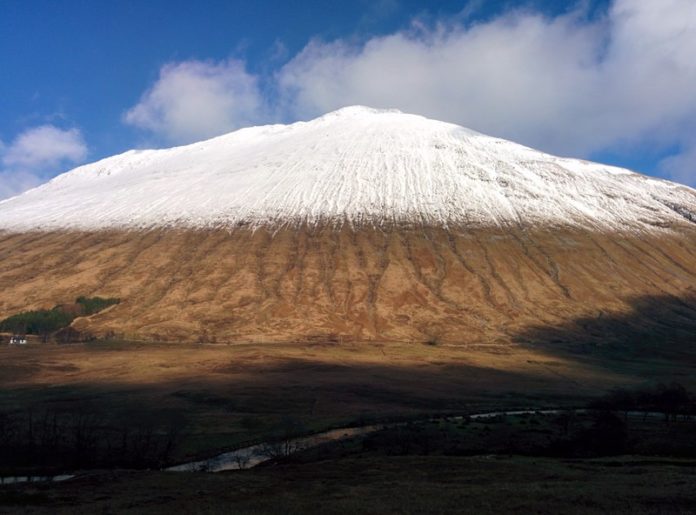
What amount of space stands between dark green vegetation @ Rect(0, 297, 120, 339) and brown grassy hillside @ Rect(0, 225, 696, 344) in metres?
3.46

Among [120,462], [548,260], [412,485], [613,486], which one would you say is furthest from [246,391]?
[548,260]

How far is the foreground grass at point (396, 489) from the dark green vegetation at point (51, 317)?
114675 mm

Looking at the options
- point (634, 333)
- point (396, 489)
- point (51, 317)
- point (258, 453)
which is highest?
point (51, 317)

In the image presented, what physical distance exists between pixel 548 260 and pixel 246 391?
12636 centimetres

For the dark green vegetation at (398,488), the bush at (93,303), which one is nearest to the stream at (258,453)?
the dark green vegetation at (398,488)

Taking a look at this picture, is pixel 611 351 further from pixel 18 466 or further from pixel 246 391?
pixel 18 466

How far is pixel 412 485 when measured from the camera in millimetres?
34344

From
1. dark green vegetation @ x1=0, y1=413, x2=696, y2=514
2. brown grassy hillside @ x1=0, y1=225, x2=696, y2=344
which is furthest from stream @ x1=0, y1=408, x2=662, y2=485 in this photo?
brown grassy hillside @ x1=0, y1=225, x2=696, y2=344

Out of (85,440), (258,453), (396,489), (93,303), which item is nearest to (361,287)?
(93,303)

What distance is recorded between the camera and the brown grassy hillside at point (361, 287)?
146 m

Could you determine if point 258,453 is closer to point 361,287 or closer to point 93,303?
point 361,287

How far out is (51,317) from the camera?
480 feet

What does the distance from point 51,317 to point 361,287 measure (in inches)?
2916

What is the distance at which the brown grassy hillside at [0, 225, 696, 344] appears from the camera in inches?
5738
